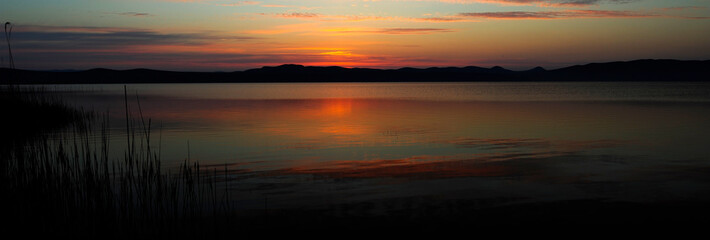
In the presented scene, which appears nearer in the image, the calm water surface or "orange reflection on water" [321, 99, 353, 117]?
the calm water surface

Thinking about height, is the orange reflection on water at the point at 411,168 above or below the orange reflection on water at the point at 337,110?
above

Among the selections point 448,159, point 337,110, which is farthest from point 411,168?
point 337,110

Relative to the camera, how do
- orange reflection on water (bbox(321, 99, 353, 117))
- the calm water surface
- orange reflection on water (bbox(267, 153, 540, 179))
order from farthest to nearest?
orange reflection on water (bbox(321, 99, 353, 117)) → orange reflection on water (bbox(267, 153, 540, 179)) → the calm water surface

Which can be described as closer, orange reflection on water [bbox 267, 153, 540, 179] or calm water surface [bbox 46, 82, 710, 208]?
calm water surface [bbox 46, 82, 710, 208]

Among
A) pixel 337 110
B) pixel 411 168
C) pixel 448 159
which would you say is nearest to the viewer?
pixel 411 168

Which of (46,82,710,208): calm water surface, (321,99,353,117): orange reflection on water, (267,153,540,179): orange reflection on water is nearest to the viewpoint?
(46,82,710,208): calm water surface

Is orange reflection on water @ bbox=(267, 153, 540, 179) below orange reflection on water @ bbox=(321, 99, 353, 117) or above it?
above

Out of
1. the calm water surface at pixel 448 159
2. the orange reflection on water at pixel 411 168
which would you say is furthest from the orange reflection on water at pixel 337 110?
the orange reflection on water at pixel 411 168

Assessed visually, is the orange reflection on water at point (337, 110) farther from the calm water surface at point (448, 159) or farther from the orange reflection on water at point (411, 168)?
the orange reflection on water at point (411, 168)

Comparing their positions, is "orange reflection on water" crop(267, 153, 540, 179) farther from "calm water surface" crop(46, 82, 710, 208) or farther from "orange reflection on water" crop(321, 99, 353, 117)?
"orange reflection on water" crop(321, 99, 353, 117)

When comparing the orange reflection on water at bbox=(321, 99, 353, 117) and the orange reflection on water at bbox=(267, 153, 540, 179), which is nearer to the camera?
the orange reflection on water at bbox=(267, 153, 540, 179)

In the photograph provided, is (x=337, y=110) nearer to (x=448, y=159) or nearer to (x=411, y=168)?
(x=448, y=159)

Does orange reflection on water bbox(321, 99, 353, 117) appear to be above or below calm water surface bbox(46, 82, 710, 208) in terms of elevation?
below

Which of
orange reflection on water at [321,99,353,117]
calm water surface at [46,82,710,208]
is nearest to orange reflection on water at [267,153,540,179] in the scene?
calm water surface at [46,82,710,208]
